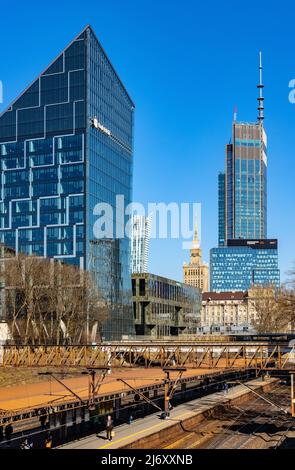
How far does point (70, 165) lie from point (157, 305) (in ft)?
129

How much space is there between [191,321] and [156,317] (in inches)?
1205

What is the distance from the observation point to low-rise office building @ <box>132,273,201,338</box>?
15412cm

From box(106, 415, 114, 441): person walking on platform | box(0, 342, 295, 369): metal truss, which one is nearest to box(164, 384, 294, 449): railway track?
box(106, 415, 114, 441): person walking on platform

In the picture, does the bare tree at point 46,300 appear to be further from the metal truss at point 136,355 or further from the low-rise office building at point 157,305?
the low-rise office building at point 157,305

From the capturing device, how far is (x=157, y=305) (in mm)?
157625

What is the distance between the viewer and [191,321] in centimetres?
18500

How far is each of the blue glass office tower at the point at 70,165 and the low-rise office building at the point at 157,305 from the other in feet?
11.5

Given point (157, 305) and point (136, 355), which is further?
point (157, 305)

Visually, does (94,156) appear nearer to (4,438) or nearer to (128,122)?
(128,122)

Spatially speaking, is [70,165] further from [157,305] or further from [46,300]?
[46,300]

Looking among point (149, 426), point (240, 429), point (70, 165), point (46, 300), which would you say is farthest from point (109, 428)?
point (70, 165)

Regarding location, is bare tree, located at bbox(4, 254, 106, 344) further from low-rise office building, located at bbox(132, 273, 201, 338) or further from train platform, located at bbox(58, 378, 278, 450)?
low-rise office building, located at bbox(132, 273, 201, 338)

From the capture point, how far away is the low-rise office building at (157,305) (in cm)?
15412

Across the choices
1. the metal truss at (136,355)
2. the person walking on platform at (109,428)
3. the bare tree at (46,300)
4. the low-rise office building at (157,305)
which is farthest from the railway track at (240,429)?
the low-rise office building at (157,305)
